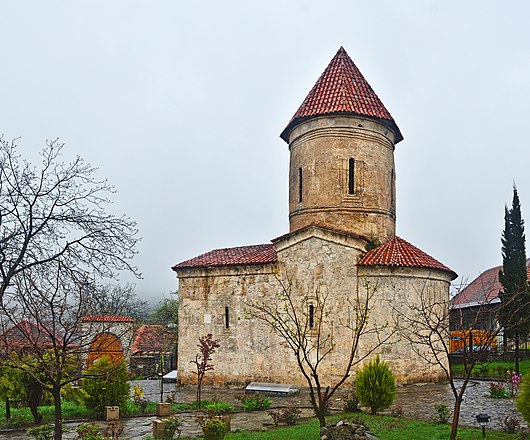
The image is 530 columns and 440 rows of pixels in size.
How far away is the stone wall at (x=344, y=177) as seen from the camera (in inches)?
704

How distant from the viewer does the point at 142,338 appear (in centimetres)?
2845

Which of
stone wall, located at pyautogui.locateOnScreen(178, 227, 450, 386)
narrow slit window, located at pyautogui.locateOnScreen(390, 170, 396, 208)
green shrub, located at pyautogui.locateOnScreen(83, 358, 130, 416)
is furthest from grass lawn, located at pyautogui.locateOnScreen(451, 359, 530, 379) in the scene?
green shrub, located at pyautogui.locateOnScreen(83, 358, 130, 416)

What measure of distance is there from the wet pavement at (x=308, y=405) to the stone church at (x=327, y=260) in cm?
77

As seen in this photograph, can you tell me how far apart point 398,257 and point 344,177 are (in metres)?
3.44

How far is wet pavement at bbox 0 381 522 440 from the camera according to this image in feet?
34.9

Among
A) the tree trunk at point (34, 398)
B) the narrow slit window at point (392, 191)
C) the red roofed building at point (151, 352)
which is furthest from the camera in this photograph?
the red roofed building at point (151, 352)

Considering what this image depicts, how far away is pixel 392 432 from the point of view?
31.3 ft

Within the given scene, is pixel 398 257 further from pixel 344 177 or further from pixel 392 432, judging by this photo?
pixel 392 432

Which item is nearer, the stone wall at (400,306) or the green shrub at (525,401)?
the green shrub at (525,401)

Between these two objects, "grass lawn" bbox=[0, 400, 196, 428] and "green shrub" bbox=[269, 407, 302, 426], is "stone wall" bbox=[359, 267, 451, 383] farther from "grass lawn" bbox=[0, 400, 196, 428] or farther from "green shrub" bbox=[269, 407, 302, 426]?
"grass lawn" bbox=[0, 400, 196, 428]

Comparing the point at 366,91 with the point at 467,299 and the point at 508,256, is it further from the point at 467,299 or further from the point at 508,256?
the point at 467,299

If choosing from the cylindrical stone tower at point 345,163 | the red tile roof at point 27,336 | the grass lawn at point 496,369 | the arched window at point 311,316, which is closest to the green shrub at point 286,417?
Result: the red tile roof at point 27,336

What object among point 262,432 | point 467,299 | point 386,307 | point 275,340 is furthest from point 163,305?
point 262,432

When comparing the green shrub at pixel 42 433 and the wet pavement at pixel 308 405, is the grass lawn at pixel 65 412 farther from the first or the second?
the green shrub at pixel 42 433
